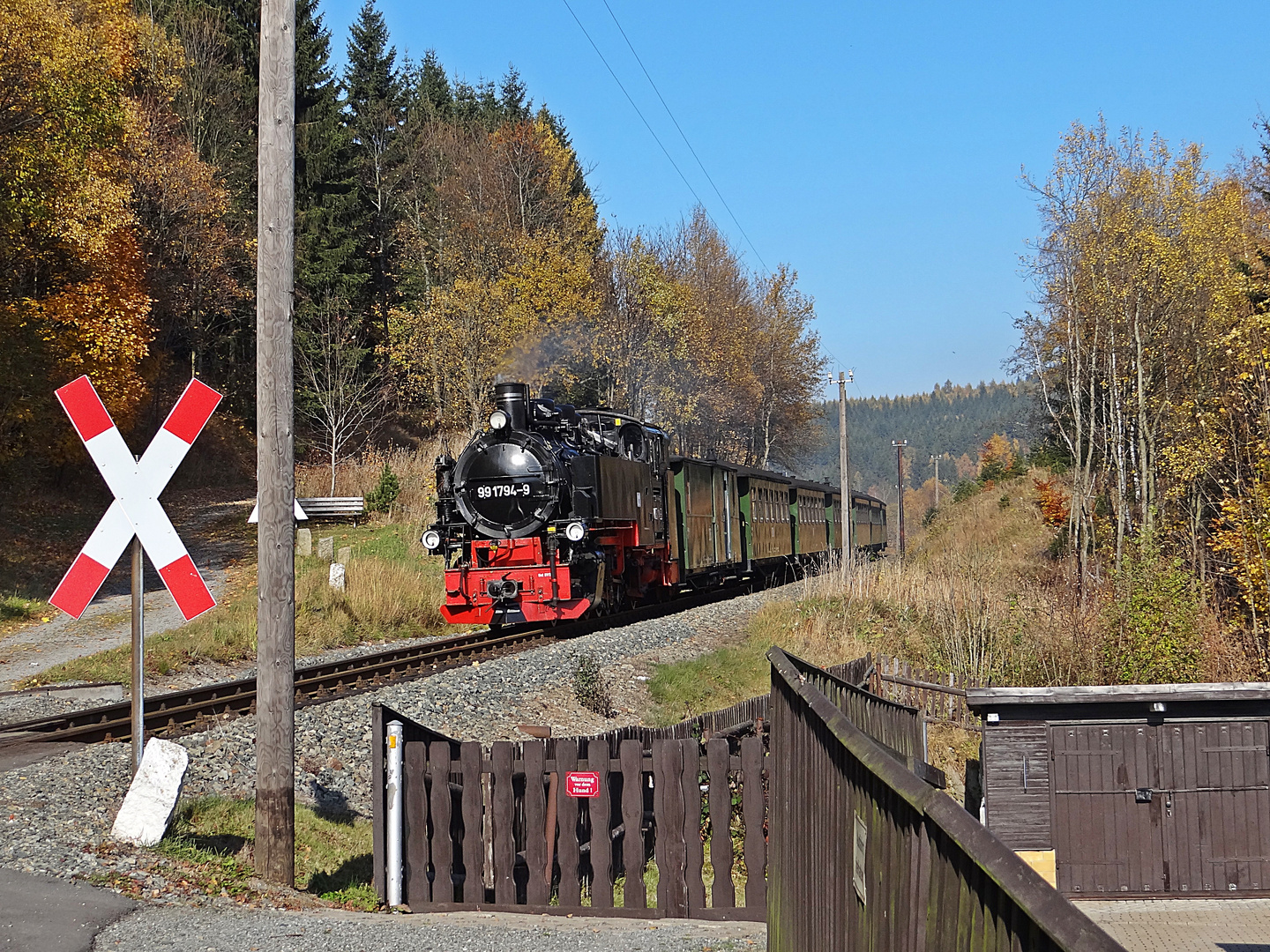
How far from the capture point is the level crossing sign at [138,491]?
6.54 meters

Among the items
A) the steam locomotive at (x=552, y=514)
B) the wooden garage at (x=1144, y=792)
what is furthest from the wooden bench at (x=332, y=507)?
the wooden garage at (x=1144, y=792)

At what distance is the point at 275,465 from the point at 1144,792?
9.54 m

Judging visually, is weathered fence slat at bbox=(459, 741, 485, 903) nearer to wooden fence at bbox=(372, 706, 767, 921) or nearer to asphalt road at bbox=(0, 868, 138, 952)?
wooden fence at bbox=(372, 706, 767, 921)

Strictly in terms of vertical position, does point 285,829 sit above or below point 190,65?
below

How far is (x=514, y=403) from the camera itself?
59.1 ft

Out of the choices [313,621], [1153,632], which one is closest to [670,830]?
[313,621]

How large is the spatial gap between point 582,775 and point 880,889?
4375mm

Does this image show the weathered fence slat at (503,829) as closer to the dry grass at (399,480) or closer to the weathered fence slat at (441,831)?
the weathered fence slat at (441,831)

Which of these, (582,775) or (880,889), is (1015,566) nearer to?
(582,775)

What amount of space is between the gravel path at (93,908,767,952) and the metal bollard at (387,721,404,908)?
27 cm

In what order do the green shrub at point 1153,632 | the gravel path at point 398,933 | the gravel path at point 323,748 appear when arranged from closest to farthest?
the gravel path at point 398,933, the gravel path at point 323,748, the green shrub at point 1153,632

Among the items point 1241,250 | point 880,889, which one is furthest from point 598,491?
point 1241,250

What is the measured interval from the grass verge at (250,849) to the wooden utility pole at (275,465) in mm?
294

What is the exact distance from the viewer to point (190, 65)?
3981 cm
